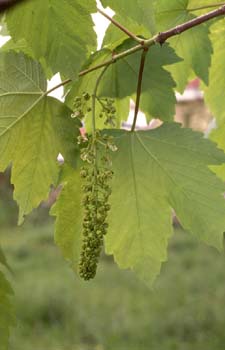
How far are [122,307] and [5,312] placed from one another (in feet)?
12.5

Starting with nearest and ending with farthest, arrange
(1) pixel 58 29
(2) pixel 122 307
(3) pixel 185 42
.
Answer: (1) pixel 58 29
(3) pixel 185 42
(2) pixel 122 307

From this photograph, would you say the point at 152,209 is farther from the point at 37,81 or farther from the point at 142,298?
the point at 142,298

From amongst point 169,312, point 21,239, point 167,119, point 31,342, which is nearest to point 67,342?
point 31,342

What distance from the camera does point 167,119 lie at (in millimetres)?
951

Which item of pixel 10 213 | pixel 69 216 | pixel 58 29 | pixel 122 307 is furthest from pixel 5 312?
pixel 10 213

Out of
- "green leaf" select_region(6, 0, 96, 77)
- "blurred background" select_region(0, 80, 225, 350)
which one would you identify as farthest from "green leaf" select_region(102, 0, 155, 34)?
"blurred background" select_region(0, 80, 225, 350)

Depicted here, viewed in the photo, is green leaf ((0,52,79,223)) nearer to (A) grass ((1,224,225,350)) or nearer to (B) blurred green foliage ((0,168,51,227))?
(A) grass ((1,224,225,350))

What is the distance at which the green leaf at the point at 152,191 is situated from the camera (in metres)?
0.88

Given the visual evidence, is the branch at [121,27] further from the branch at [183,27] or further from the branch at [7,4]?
the branch at [7,4]

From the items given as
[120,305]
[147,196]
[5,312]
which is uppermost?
[147,196]

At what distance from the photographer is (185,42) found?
41.6 inches

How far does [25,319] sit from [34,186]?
12.3 ft

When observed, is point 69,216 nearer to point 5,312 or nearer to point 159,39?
point 5,312

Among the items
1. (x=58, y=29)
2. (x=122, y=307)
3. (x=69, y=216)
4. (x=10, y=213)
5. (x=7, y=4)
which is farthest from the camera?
(x=10, y=213)
